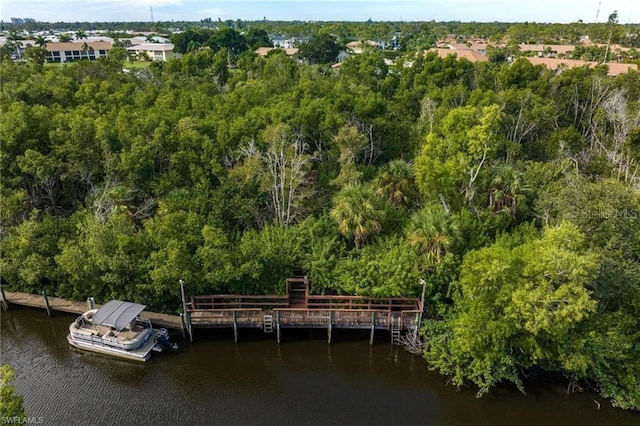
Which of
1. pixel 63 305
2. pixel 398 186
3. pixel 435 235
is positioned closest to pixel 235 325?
pixel 63 305

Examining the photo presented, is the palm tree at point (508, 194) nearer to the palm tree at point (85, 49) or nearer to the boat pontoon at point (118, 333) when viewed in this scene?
the boat pontoon at point (118, 333)

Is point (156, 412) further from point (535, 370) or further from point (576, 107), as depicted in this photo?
point (576, 107)

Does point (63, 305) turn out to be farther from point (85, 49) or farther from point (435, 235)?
point (85, 49)

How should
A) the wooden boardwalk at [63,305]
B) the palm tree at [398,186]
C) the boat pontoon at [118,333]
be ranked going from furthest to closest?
1. the palm tree at [398,186]
2. the wooden boardwalk at [63,305]
3. the boat pontoon at [118,333]

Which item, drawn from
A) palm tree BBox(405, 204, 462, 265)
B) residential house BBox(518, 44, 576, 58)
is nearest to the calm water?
palm tree BBox(405, 204, 462, 265)

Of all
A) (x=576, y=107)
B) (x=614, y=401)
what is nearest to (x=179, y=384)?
(x=614, y=401)

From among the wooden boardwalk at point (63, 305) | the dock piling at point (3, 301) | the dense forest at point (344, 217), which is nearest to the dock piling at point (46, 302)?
the wooden boardwalk at point (63, 305)
